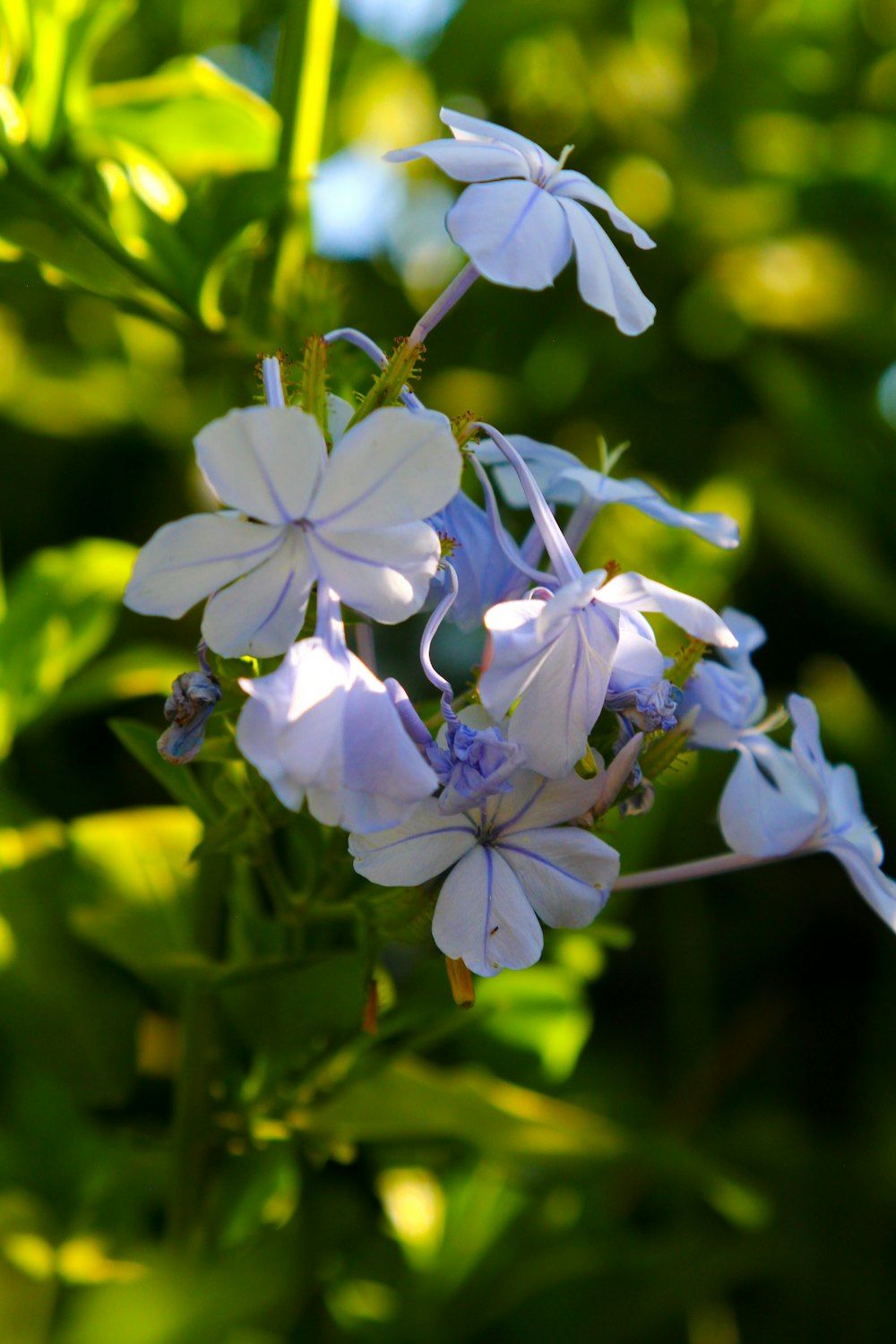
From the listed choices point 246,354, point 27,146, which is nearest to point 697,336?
point 246,354

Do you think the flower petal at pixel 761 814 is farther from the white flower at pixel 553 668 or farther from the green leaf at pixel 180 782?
the green leaf at pixel 180 782

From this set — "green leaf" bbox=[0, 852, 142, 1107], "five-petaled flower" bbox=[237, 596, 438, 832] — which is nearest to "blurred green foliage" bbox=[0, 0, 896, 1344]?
"green leaf" bbox=[0, 852, 142, 1107]

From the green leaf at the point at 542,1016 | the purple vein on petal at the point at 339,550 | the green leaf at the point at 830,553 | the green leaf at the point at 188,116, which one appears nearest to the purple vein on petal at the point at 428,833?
the purple vein on petal at the point at 339,550

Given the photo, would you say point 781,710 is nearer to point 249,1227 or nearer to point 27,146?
point 249,1227

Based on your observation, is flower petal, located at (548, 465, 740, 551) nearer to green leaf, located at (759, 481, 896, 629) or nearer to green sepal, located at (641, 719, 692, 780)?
green sepal, located at (641, 719, 692, 780)

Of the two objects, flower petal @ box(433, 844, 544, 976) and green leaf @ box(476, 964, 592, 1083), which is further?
green leaf @ box(476, 964, 592, 1083)

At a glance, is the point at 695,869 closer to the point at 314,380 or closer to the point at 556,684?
the point at 556,684
